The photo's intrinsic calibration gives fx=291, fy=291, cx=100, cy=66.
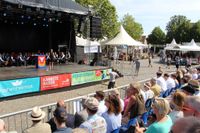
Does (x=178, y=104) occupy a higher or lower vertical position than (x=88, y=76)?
higher

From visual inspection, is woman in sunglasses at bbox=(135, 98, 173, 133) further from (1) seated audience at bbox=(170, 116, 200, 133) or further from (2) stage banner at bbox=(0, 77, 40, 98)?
(2) stage banner at bbox=(0, 77, 40, 98)

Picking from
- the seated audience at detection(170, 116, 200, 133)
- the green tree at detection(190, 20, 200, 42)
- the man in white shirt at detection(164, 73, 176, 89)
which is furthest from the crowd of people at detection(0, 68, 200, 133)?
the green tree at detection(190, 20, 200, 42)

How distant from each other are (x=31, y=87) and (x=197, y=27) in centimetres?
7363

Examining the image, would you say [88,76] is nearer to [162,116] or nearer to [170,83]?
[170,83]

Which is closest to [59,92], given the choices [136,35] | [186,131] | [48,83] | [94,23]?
[48,83]

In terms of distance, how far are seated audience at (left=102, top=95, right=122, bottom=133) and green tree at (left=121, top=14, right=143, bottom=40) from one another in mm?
71082

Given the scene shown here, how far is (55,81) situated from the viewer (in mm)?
15234

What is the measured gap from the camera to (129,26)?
7756cm

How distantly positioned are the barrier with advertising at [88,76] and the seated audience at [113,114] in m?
11.4

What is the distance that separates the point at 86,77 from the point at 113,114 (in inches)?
488

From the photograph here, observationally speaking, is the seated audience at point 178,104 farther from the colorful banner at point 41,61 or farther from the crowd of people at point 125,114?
the colorful banner at point 41,61

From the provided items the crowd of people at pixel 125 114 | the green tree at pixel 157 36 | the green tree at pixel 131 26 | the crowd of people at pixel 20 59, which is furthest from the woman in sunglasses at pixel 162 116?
the green tree at pixel 157 36

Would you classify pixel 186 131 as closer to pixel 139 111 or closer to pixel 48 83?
pixel 139 111

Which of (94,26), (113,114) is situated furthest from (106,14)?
(113,114)
